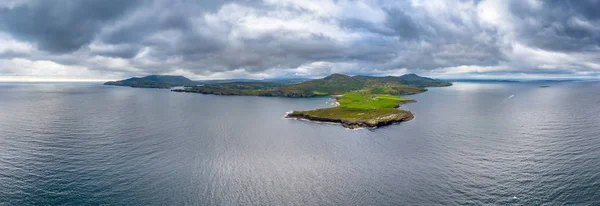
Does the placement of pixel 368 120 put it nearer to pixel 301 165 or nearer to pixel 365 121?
pixel 365 121

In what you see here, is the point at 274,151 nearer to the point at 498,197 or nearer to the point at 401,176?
the point at 401,176

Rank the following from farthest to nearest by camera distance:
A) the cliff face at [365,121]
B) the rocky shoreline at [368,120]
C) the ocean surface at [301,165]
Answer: the rocky shoreline at [368,120] → the cliff face at [365,121] → the ocean surface at [301,165]

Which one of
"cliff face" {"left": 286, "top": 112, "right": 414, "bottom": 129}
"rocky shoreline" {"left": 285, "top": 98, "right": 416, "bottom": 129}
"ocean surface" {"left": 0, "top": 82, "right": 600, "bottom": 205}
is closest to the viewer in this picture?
"ocean surface" {"left": 0, "top": 82, "right": 600, "bottom": 205}

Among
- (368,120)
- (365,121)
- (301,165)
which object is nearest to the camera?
(301,165)

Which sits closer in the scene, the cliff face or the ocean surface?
the ocean surface

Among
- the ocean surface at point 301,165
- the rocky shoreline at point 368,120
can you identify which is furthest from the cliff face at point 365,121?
the ocean surface at point 301,165

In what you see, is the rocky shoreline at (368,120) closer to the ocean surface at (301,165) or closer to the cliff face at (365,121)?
the cliff face at (365,121)

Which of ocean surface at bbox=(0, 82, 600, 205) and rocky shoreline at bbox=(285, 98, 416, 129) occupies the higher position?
rocky shoreline at bbox=(285, 98, 416, 129)

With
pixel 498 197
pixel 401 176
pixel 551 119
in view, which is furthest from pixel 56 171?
pixel 551 119

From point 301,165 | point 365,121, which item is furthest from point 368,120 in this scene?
point 301,165

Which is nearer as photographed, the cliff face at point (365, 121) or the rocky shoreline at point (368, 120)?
the cliff face at point (365, 121)

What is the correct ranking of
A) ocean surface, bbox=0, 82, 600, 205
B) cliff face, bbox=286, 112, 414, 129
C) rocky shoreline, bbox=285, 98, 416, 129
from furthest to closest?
1. rocky shoreline, bbox=285, 98, 416, 129
2. cliff face, bbox=286, 112, 414, 129
3. ocean surface, bbox=0, 82, 600, 205

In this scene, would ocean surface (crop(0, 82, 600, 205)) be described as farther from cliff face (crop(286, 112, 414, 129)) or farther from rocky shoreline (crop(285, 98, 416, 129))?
rocky shoreline (crop(285, 98, 416, 129))

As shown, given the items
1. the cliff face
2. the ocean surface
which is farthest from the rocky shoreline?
the ocean surface
